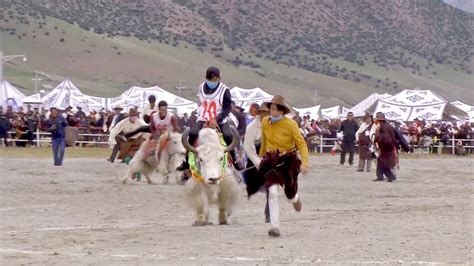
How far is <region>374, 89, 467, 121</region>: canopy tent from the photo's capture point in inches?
2103

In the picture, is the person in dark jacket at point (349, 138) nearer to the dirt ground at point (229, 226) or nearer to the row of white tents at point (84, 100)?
the dirt ground at point (229, 226)

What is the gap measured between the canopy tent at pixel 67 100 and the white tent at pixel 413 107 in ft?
43.1

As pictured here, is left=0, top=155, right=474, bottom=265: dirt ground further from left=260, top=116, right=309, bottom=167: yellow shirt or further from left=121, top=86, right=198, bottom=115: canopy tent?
left=121, top=86, right=198, bottom=115: canopy tent

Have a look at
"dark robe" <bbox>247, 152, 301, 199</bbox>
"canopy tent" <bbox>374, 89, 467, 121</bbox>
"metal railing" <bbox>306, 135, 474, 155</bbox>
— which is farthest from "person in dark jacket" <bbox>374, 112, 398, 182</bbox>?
"canopy tent" <bbox>374, 89, 467, 121</bbox>

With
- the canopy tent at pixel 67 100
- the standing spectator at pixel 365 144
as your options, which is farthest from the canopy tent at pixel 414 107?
the standing spectator at pixel 365 144

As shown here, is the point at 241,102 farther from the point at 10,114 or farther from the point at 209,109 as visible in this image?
the point at 209,109

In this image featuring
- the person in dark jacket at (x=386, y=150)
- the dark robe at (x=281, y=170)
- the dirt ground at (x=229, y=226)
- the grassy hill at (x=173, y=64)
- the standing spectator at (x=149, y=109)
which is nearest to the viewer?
the dirt ground at (x=229, y=226)

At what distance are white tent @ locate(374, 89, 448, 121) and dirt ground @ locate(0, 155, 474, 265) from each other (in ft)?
91.0

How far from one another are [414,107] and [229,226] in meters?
40.0

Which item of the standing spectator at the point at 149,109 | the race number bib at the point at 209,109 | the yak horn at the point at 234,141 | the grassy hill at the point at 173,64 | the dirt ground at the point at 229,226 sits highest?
the grassy hill at the point at 173,64

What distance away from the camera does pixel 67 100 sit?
54.3m

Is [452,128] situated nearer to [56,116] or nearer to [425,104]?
[425,104]

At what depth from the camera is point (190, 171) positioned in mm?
15305

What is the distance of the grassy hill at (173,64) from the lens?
117m
